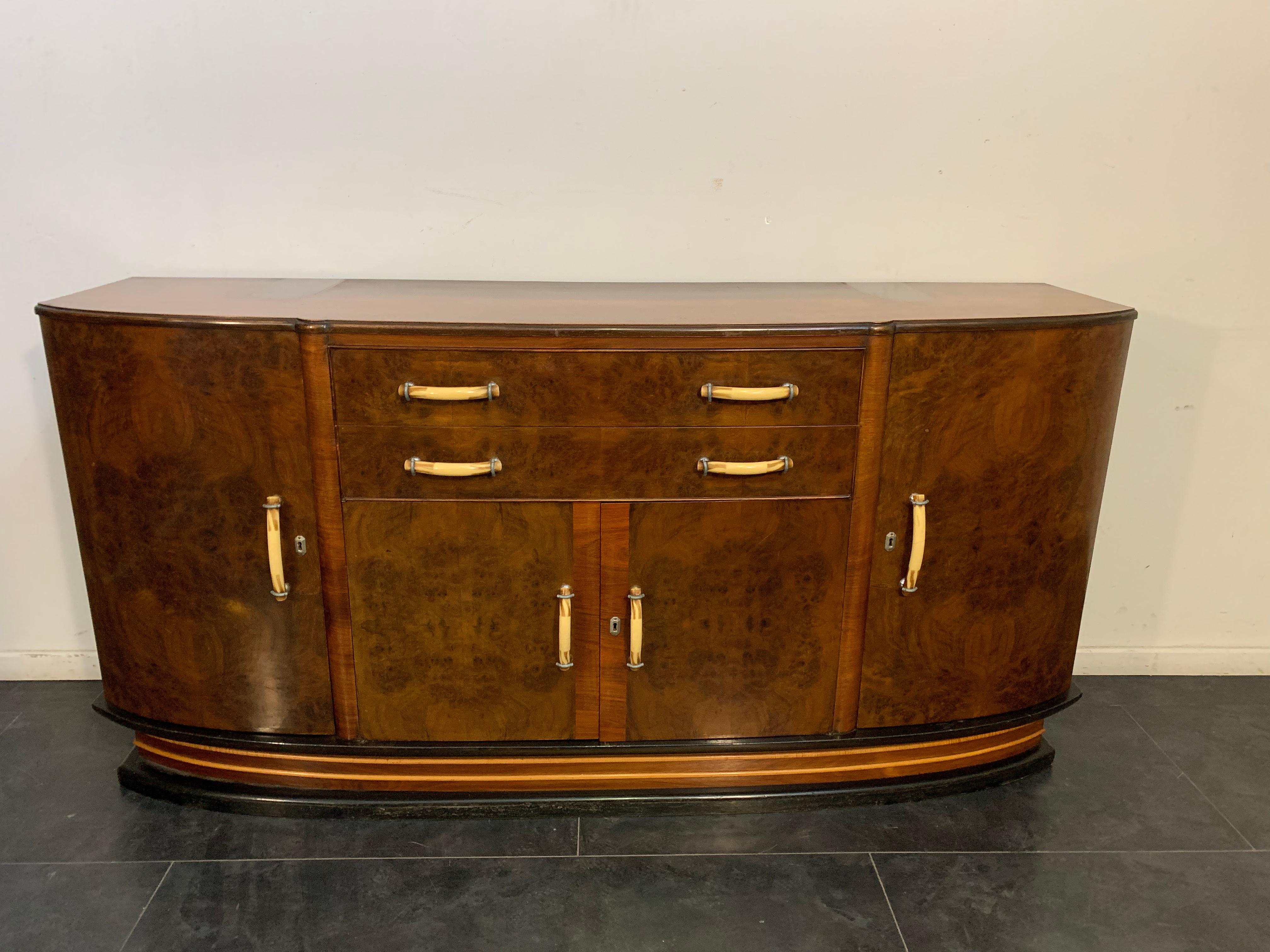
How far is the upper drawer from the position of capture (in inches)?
62.0

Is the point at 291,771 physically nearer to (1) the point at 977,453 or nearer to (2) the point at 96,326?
(2) the point at 96,326

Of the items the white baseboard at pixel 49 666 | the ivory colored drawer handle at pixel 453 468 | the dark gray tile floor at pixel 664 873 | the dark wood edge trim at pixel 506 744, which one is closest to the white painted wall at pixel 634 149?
the white baseboard at pixel 49 666

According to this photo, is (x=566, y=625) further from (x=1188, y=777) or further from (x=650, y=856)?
(x=1188, y=777)

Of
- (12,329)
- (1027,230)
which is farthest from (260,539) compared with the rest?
(1027,230)

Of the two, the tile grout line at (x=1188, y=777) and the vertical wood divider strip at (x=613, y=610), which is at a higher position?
the vertical wood divider strip at (x=613, y=610)

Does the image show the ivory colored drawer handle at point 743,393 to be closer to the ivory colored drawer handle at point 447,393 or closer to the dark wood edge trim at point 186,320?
the ivory colored drawer handle at point 447,393

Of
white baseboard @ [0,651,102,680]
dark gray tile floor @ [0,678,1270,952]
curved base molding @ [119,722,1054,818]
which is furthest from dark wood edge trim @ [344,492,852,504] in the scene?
white baseboard @ [0,651,102,680]

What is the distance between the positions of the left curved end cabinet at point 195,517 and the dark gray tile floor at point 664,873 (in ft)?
0.78

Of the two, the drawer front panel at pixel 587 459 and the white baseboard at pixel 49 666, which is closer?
the drawer front panel at pixel 587 459

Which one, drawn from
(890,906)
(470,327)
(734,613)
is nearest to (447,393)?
(470,327)

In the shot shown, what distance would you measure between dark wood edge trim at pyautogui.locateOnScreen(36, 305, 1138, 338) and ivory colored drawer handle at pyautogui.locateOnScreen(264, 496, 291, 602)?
0.98 feet

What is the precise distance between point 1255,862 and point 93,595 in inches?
85.4

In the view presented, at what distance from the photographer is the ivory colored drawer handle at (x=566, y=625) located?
5.57ft

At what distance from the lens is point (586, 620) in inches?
68.3
